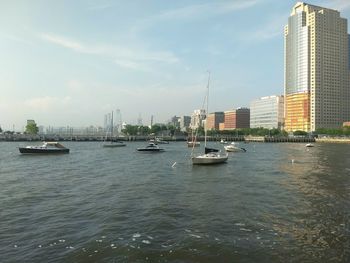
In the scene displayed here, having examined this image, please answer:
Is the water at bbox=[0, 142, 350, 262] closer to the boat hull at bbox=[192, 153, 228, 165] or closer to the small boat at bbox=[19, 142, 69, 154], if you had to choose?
the boat hull at bbox=[192, 153, 228, 165]

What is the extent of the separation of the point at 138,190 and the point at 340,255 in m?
22.7

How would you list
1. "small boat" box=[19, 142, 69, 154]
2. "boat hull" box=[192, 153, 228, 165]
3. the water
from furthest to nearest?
"small boat" box=[19, 142, 69, 154], "boat hull" box=[192, 153, 228, 165], the water

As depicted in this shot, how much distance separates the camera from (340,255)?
1905 centimetres

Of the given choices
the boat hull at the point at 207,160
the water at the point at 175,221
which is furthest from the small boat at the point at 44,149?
the water at the point at 175,221

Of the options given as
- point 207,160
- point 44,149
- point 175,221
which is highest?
point 44,149

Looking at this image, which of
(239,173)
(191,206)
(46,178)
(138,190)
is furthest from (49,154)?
(191,206)

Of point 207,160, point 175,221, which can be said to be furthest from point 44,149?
point 175,221

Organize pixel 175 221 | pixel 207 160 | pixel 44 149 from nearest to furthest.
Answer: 1. pixel 175 221
2. pixel 207 160
3. pixel 44 149

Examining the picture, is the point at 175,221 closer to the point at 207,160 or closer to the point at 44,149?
the point at 207,160

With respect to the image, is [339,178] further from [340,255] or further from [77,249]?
[77,249]

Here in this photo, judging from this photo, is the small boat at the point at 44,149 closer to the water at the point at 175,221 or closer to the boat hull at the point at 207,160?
the boat hull at the point at 207,160

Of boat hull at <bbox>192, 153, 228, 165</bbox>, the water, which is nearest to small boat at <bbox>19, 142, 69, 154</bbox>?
boat hull at <bbox>192, 153, 228, 165</bbox>

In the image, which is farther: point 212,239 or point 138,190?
point 138,190

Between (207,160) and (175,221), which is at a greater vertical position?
(207,160)
